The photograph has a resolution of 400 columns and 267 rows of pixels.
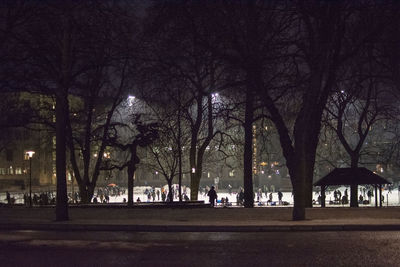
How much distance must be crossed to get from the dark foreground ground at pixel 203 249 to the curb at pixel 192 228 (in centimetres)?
64

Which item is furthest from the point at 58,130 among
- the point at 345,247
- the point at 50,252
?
the point at 345,247

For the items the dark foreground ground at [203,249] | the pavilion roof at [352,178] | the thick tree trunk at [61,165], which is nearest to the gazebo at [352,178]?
the pavilion roof at [352,178]

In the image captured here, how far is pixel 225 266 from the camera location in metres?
9.99

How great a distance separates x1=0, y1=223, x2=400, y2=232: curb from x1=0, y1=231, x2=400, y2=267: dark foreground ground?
2.10 feet

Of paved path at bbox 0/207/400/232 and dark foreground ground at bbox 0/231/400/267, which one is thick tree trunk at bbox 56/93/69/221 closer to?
paved path at bbox 0/207/400/232

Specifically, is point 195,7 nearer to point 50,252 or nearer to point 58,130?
point 58,130

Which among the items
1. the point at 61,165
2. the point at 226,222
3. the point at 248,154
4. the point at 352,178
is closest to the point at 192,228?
the point at 226,222

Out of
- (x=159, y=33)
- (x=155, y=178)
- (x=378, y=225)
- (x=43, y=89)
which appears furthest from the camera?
(x=155, y=178)

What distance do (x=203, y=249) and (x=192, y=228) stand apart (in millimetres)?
4488

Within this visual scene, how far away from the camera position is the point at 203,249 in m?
12.2

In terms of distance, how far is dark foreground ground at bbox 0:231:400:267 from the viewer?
10.5 meters

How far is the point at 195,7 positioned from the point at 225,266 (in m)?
12.3

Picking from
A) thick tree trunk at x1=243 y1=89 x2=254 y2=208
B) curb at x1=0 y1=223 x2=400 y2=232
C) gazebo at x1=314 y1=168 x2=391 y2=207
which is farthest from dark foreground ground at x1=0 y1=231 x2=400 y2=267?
thick tree trunk at x1=243 y1=89 x2=254 y2=208

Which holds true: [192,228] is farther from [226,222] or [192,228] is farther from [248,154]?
[248,154]
